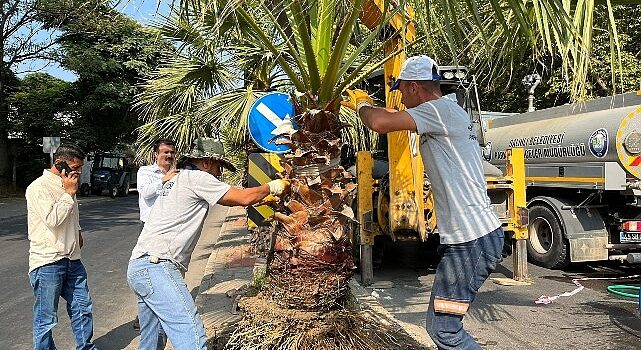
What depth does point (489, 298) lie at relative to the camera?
742cm

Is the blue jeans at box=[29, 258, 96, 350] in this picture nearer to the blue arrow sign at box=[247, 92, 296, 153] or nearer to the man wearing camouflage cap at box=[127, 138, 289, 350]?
the man wearing camouflage cap at box=[127, 138, 289, 350]

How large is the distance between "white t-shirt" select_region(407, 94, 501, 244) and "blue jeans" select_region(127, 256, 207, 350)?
5.27ft

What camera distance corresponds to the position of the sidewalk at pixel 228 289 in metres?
5.22

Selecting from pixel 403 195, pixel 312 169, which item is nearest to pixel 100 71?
pixel 403 195

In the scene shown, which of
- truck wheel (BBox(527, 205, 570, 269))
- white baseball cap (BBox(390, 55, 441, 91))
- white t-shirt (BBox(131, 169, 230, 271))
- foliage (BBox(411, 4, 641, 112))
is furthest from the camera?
truck wheel (BBox(527, 205, 570, 269))

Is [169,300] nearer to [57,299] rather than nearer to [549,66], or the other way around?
[57,299]

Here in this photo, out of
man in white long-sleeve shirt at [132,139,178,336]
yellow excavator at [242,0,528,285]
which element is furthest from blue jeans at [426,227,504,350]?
yellow excavator at [242,0,528,285]

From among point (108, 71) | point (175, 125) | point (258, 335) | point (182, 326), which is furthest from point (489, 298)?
point (108, 71)

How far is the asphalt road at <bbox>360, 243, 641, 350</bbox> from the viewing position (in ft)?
18.5

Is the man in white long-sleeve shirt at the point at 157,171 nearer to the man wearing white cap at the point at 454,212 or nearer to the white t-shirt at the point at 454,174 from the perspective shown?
the man wearing white cap at the point at 454,212

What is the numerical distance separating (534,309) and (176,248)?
15.6 feet

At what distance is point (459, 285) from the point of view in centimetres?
327

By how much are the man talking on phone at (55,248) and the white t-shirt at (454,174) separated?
9.65 ft

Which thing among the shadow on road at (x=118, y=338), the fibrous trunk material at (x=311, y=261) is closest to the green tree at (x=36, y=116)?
the shadow on road at (x=118, y=338)
